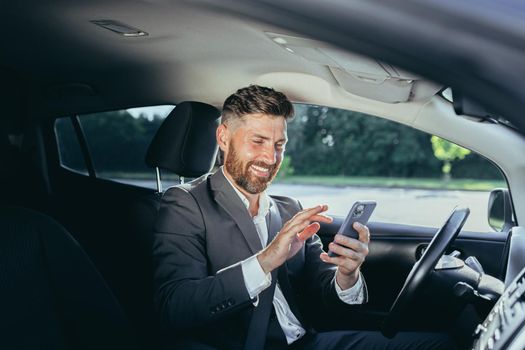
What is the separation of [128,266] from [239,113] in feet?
2.44

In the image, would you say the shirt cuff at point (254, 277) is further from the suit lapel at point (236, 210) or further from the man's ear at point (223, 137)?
the man's ear at point (223, 137)

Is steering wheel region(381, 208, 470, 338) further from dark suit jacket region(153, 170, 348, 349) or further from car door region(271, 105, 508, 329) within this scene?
dark suit jacket region(153, 170, 348, 349)

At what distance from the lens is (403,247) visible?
8.84ft

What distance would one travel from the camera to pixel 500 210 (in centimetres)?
246

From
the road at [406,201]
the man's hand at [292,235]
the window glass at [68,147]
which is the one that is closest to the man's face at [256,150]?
the man's hand at [292,235]

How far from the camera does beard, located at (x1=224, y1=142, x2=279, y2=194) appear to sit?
6.50 feet

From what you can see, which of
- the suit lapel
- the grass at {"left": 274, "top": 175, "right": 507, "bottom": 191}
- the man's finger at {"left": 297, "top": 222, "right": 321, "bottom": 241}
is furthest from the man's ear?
the grass at {"left": 274, "top": 175, "right": 507, "bottom": 191}

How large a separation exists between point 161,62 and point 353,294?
1261 mm

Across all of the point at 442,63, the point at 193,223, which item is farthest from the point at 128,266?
the point at 442,63

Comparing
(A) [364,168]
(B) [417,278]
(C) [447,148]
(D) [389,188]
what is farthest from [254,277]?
(A) [364,168]

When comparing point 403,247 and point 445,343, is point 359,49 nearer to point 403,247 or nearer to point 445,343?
point 445,343

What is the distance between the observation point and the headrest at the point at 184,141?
2.41 meters

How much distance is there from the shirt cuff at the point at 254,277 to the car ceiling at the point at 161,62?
0.64 metres

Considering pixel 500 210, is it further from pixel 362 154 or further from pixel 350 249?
pixel 362 154
